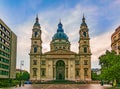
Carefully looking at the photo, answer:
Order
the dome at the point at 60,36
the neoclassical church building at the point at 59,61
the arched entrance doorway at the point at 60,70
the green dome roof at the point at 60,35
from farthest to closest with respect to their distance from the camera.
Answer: the green dome roof at the point at 60,35 → the dome at the point at 60,36 → the arched entrance doorway at the point at 60,70 → the neoclassical church building at the point at 59,61

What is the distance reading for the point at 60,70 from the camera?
123000 millimetres

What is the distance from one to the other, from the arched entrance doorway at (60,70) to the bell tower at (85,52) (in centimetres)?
960

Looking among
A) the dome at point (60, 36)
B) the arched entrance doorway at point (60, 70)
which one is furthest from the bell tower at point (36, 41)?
the dome at point (60, 36)

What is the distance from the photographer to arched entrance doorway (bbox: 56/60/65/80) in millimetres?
122375

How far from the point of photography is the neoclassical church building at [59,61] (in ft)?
391

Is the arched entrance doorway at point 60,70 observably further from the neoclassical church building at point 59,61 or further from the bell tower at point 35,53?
the bell tower at point 35,53

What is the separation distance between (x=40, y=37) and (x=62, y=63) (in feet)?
54.9

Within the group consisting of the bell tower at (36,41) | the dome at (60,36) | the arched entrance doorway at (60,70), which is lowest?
the arched entrance doorway at (60,70)

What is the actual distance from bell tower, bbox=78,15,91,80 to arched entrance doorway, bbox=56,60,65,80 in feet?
31.5

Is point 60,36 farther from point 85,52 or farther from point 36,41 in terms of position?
point 85,52

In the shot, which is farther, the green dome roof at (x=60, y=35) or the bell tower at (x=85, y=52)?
the green dome roof at (x=60, y=35)

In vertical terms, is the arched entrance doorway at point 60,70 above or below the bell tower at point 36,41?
below

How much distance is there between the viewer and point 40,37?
4796 inches

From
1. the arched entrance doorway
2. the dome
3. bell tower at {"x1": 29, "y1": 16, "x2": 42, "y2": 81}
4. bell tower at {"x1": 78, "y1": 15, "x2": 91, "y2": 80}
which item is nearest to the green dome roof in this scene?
the dome
